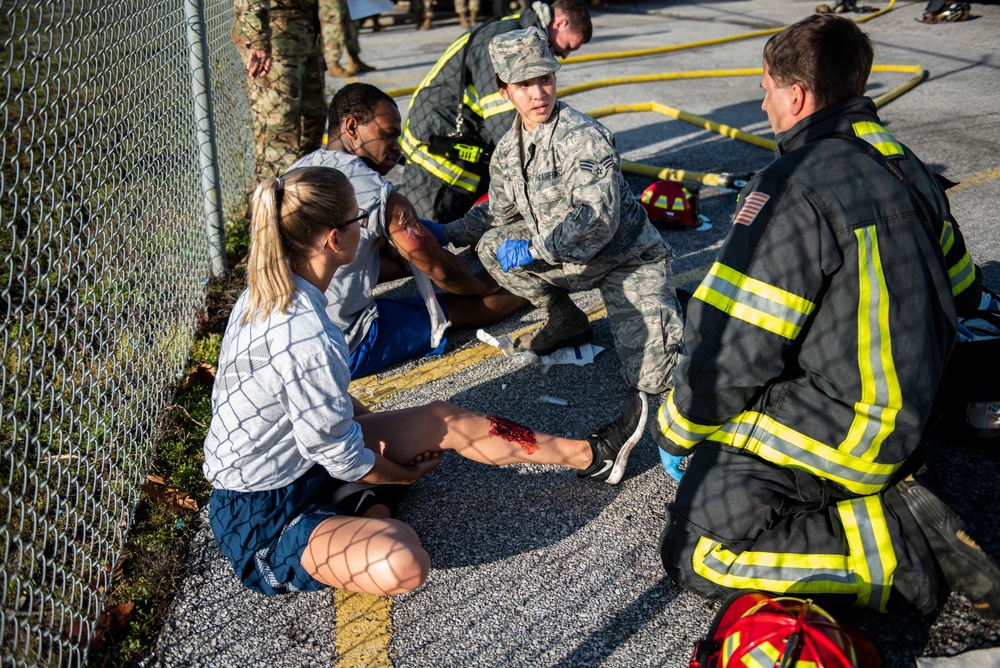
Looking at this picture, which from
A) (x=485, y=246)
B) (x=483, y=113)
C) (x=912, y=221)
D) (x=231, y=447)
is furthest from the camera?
(x=483, y=113)

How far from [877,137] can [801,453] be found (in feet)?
3.24

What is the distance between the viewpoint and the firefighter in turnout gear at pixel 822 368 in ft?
7.40

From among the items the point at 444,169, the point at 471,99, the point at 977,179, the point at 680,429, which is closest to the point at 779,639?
the point at 680,429

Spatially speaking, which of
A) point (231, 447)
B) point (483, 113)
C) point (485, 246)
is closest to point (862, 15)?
point (483, 113)

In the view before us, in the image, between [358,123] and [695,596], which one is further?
[358,123]

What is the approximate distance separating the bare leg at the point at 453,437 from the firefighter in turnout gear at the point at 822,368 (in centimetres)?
68

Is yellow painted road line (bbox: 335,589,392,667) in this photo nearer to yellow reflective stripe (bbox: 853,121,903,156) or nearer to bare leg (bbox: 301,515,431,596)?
bare leg (bbox: 301,515,431,596)

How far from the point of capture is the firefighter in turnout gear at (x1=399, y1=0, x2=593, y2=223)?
16.3ft

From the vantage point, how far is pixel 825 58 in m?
2.40

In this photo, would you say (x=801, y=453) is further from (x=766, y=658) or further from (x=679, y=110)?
(x=679, y=110)

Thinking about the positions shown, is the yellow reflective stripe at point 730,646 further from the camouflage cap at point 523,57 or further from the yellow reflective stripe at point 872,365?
the camouflage cap at point 523,57

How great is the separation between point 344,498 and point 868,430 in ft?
5.72

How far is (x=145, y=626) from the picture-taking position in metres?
2.74

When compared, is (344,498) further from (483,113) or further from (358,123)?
(483,113)
